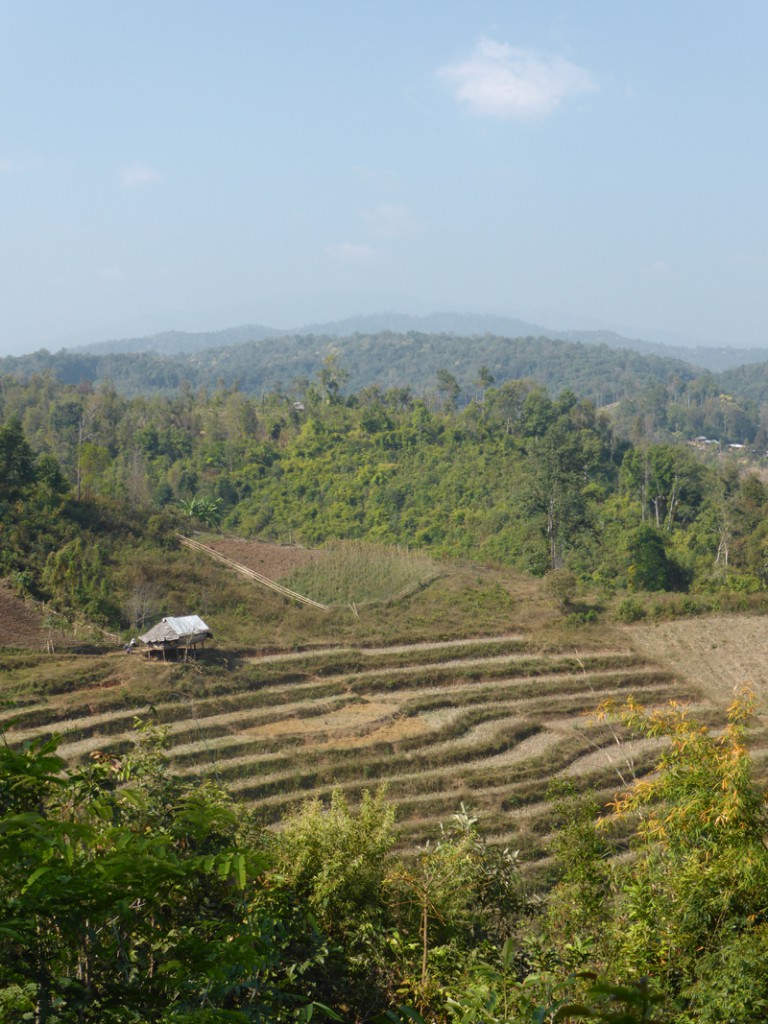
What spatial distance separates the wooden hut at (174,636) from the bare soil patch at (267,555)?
7995mm

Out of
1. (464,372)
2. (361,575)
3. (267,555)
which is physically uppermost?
(464,372)

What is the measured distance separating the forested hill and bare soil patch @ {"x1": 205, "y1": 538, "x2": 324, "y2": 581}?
7452cm

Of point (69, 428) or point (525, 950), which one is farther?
point (69, 428)

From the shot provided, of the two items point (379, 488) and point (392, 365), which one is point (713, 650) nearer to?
point (379, 488)

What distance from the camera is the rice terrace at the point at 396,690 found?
1445 centimetres

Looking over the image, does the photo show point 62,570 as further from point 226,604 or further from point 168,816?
point 168,816

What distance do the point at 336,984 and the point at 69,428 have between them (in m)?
42.4

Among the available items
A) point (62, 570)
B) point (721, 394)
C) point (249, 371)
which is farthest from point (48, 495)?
point (249, 371)

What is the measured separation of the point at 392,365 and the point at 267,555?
339ft

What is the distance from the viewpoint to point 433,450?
40500mm

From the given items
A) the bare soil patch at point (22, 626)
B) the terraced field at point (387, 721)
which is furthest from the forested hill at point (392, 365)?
the bare soil patch at point (22, 626)

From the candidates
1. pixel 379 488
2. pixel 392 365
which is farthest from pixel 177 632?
pixel 392 365

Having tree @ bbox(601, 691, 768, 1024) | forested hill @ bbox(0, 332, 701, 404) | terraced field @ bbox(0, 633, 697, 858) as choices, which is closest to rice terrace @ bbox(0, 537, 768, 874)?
terraced field @ bbox(0, 633, 697, 858)

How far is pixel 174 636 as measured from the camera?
1791 cm
